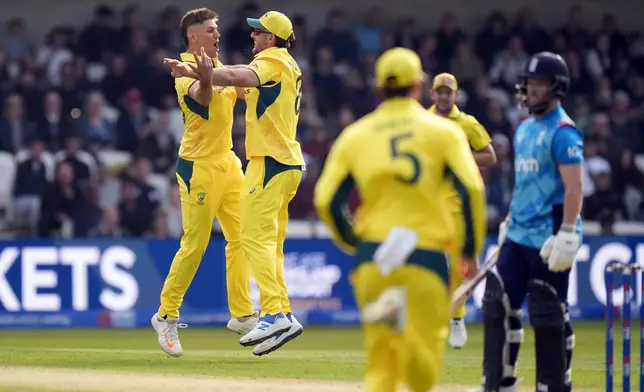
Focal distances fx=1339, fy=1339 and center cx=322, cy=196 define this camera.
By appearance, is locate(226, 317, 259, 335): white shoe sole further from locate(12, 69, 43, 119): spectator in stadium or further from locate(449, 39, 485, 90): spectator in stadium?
locate(449, 39, 485, 90): spectator in stadium

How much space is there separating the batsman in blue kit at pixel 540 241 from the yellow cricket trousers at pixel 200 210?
3145 millimetres

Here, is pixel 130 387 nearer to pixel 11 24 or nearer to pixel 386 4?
pixel 11 24

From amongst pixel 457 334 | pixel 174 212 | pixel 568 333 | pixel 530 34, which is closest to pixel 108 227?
pixel 174 212

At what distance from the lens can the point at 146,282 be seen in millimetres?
18234

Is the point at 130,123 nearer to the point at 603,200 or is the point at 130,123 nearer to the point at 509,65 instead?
the point at 509,65

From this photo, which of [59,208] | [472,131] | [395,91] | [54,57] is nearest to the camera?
[395,91]

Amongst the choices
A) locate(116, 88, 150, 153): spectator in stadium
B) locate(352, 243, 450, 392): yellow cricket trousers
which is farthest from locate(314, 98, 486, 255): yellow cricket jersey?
locate(116, 88, 150, 153): spectator in stadium

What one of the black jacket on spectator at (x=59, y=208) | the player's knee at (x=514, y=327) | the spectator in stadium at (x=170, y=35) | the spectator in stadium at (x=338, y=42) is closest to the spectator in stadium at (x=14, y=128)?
the black jacket on spectator at (x=59, y=208)

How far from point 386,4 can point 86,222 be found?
30.0 ft

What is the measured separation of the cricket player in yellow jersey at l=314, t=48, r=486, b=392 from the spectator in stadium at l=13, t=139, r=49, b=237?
1266 cm

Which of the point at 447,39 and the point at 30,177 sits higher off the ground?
the point at 447,39

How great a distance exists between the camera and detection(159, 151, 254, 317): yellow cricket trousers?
11.4 m

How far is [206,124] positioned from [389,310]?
4554mm

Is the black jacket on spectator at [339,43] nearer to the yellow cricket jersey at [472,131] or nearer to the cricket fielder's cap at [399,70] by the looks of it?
the yellow cricket jersey at [472,131]
